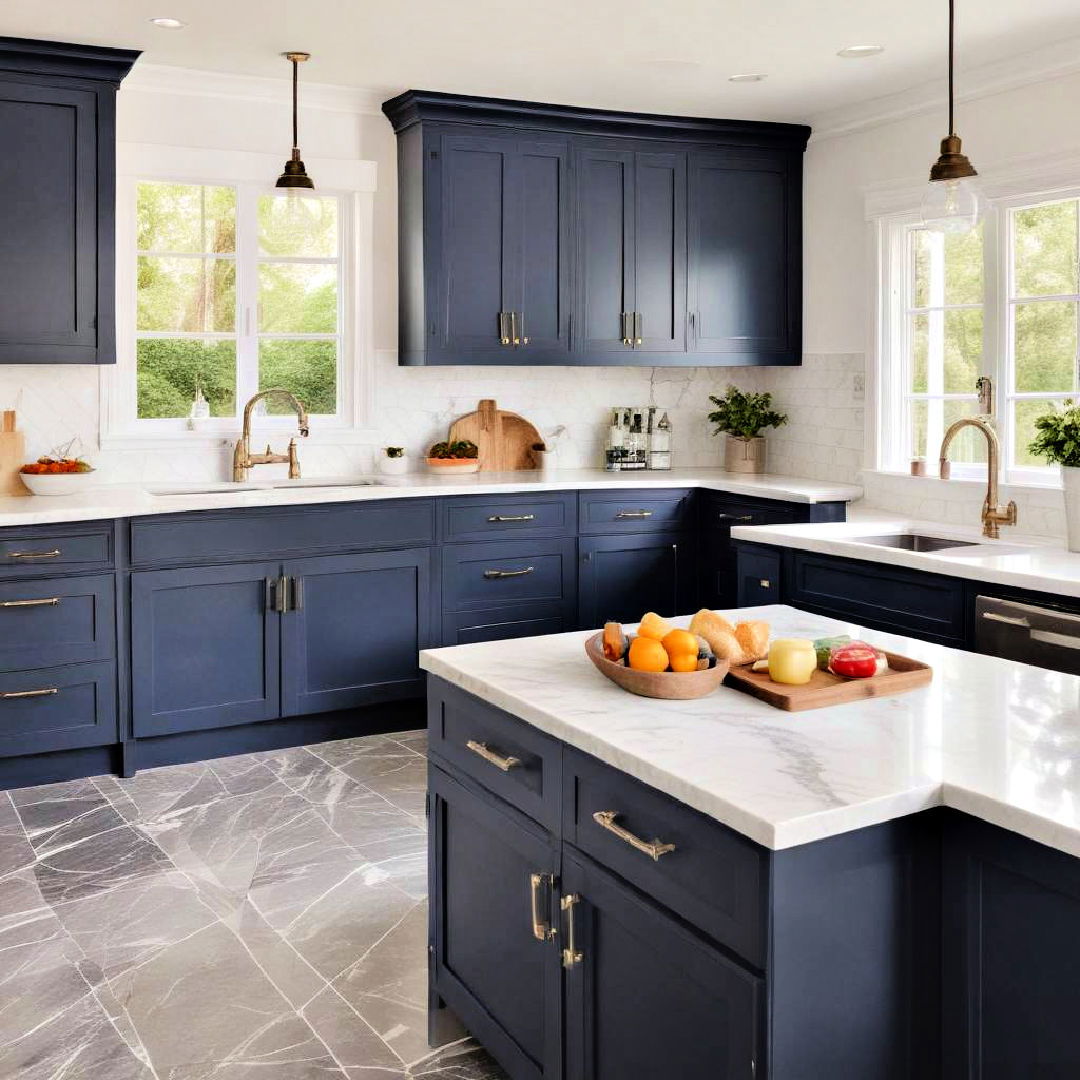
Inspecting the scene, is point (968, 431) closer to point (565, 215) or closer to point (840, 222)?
point (840, 222)

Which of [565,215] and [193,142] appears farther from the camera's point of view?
[565,215]

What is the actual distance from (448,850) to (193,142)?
3825mm

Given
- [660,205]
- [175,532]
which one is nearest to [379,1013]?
[175,532]

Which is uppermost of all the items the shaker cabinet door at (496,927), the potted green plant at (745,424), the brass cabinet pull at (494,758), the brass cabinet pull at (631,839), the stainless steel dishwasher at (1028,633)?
the potted green plant at (745,424)

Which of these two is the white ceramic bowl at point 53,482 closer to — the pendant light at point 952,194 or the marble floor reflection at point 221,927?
the marble floor reflection at point 221,927

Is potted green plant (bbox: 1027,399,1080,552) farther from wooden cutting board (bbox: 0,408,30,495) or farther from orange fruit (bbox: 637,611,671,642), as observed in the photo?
wooden cutting board (bbox: 0,408,30,495)

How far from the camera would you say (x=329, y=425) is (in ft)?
19.1

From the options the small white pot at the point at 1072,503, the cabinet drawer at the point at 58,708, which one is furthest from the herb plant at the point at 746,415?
the cabinet drawer at the point at 58,708

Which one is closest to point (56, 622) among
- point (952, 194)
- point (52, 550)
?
point (52, 550)

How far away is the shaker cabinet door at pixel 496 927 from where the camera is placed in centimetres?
227

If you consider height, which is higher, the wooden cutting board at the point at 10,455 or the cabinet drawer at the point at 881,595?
the wooden cutting board at the point at 10,455

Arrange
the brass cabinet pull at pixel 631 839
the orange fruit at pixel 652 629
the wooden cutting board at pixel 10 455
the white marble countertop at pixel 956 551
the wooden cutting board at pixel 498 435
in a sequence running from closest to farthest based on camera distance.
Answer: the brass cabinet pull at pixel 631 839 < the orange fruit at pixel 652 629 < the white marble countertop at pixel 956 551 < the wooden cutting board at pixel 10 455 < the wooden cutting board at pixel 498 435

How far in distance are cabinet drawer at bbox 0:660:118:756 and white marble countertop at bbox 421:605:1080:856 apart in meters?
2.45

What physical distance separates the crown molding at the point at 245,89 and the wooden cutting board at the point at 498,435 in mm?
1485
